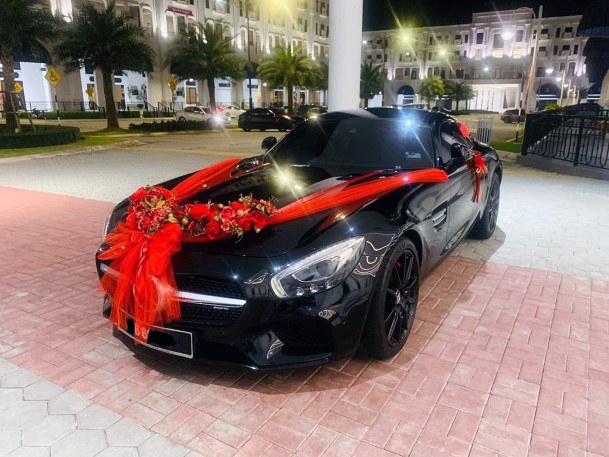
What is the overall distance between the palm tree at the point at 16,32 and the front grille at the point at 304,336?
72.1 ft

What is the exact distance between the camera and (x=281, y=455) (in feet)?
8.38

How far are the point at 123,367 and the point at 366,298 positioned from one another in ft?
5.80

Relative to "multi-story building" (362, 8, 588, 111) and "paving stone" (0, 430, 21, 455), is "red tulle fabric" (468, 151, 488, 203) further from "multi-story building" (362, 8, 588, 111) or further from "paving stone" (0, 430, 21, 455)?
"multi-story building" (362, 8, 588, 111)

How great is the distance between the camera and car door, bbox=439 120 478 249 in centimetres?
448

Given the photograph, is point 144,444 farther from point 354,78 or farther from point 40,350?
point 354,78

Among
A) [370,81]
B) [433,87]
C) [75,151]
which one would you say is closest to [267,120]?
[75,151]

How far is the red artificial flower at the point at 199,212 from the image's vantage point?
10.2ft

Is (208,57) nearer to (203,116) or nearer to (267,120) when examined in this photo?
(203,116)

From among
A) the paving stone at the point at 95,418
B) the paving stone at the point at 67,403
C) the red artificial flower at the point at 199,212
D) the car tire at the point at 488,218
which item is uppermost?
the red artificial flower at the point at 199,212

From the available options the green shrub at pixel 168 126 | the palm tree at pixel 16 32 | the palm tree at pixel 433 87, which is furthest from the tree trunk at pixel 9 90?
the palm tree at pixel 433 87

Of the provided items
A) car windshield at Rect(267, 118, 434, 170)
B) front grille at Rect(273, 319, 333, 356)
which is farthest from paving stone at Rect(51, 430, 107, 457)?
car windshield at Rect(267, 118, 434, 170)

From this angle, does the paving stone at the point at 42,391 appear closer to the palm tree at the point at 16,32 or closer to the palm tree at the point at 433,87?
the palm tree at the point at 16,32

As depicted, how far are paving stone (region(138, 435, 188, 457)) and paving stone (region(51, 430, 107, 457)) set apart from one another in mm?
223

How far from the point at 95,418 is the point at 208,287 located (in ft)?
3.29
